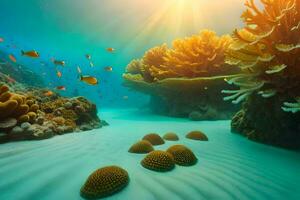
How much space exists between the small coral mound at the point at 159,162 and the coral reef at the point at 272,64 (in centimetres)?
201

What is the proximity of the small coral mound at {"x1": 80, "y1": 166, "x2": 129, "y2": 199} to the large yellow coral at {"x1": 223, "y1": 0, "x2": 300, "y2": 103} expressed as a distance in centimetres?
268

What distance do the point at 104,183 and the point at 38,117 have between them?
326 cm

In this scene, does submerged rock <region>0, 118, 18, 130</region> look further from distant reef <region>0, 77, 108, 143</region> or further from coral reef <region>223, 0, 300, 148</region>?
coral reef <region>223, 0, 300, 148</region>

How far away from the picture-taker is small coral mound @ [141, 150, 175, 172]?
2.50 metres

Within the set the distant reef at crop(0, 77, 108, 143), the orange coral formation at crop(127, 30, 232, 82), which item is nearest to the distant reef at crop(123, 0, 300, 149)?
the orange coral formation at crop(127, 30, 232, 82)

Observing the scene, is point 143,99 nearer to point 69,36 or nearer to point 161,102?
point 69,36

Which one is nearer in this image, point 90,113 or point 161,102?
point 90,113

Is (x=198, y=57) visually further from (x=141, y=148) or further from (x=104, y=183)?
(x=104, y=183)

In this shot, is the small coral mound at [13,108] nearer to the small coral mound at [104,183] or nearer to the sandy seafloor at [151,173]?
the sandy seafloor at [151,173]

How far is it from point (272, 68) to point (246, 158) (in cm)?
156

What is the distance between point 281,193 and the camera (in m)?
2.18

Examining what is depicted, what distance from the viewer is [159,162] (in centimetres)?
254

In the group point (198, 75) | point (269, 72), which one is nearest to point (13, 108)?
point (269, 72)

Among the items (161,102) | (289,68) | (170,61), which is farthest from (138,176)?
(161,102)
